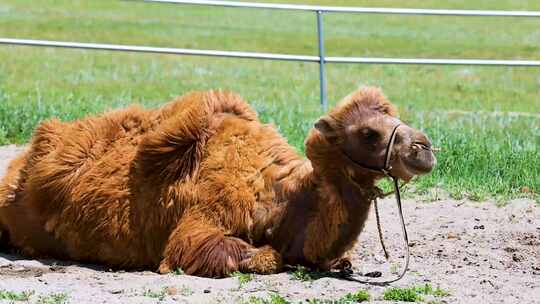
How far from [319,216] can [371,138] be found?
548mm

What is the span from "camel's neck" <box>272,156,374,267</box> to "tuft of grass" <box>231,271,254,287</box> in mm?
284

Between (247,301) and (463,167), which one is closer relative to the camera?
(247,301)

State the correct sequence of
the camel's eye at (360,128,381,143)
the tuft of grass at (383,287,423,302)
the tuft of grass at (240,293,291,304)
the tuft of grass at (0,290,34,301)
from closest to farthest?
the tuft of grass at (240,293,291,304) < the tuft of grass at (0,290,34,301) < the tuft of grass at (383,287,423,302) < the camel's eye at (360,128,381,143)

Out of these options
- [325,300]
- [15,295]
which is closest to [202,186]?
[325,300]

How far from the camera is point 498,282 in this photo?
257 inches

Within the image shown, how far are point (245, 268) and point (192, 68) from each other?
609 inches

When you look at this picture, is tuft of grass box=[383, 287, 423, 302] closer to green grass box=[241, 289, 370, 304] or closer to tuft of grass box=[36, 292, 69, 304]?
green grass box=[241, 289, 370, 304]

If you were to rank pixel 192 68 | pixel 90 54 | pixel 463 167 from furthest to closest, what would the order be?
pixel 90 54, pixel 192 68, pixel 463 167

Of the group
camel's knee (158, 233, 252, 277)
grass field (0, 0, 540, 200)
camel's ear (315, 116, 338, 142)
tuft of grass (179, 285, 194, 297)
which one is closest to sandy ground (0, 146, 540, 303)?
A: tuft of grass (179, 285, 194, 297)

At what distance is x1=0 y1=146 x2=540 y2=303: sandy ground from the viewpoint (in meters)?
6.10

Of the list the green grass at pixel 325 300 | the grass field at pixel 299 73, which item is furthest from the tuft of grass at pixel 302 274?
the grass field at pixel 299 73

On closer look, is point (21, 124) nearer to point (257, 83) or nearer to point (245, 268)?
point (245, 268)

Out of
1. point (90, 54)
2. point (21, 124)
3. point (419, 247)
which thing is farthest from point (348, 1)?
point (419, 247)

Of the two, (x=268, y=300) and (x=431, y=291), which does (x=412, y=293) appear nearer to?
(x=431, y=291)
